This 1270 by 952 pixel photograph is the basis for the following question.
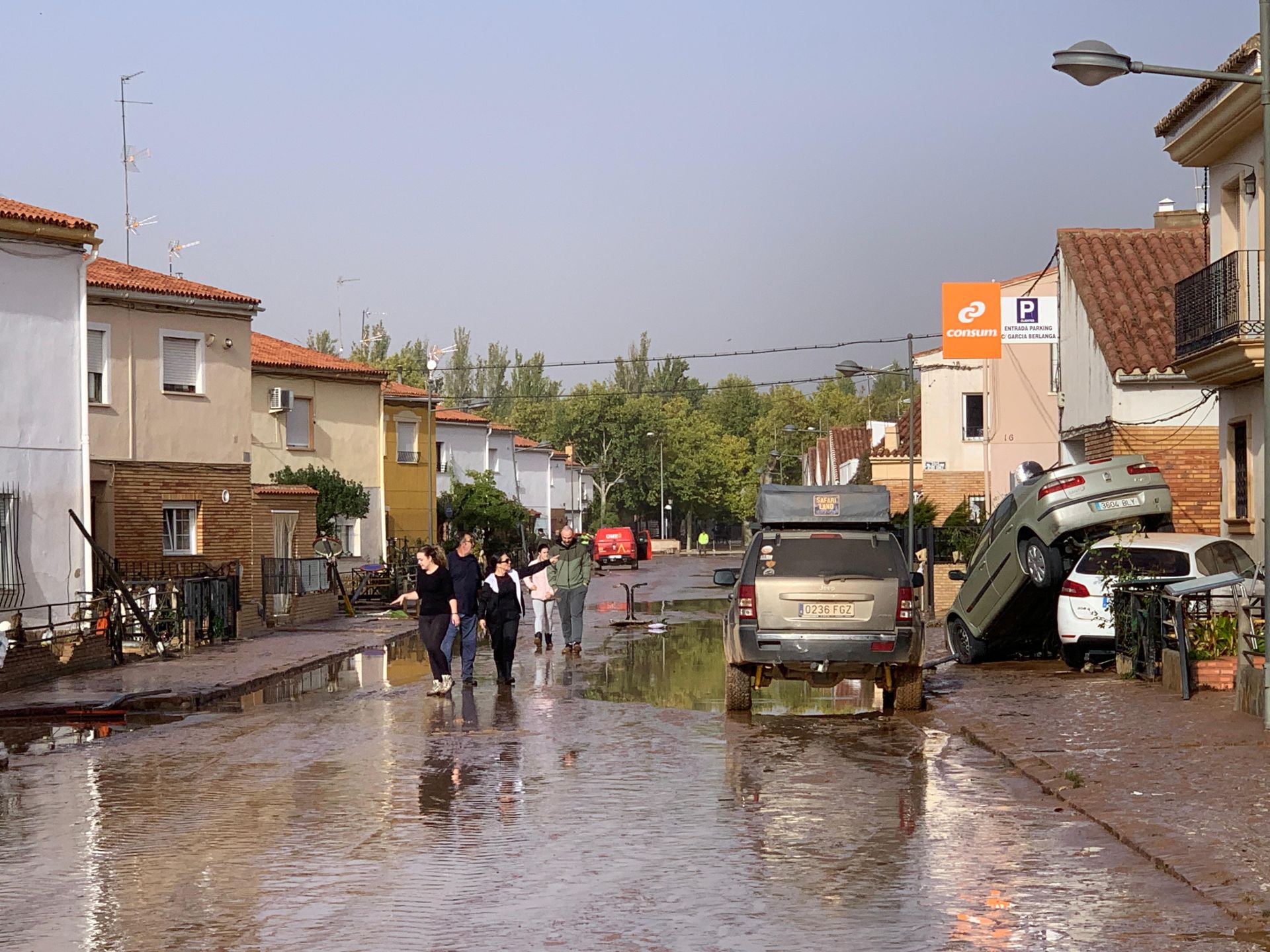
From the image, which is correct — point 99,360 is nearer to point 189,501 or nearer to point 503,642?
point 189,501

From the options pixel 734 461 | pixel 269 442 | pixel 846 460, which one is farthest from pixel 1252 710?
pixel 734 461

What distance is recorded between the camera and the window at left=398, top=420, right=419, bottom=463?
58.2 meters

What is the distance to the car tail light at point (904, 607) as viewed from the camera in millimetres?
15125

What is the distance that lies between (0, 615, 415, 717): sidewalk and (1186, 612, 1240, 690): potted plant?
10542 mm

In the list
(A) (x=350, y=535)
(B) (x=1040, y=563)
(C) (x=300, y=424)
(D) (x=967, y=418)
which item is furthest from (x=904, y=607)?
(A) (x=350, y=535)

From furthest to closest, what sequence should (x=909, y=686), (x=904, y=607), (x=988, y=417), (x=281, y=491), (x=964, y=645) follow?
1. (x=988, y=417)
2. (x=281, y=491)
3. (x=964, y=645)
4. (x=909, y=686)
5. (x=904, y=607)

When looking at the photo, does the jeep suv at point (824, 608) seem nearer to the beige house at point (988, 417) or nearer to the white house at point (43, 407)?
the white house at point (43, 407)

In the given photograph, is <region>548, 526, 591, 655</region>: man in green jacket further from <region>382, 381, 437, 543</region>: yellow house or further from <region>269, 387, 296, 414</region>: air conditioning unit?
<region>382, 381, 437, 543</region>: yellow house

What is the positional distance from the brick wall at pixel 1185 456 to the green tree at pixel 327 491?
2547 cm

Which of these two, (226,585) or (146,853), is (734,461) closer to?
(226,585)

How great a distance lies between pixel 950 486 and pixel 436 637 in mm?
33806

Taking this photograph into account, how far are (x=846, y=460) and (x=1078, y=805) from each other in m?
71.0

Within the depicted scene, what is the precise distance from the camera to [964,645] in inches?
861

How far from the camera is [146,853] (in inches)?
346
